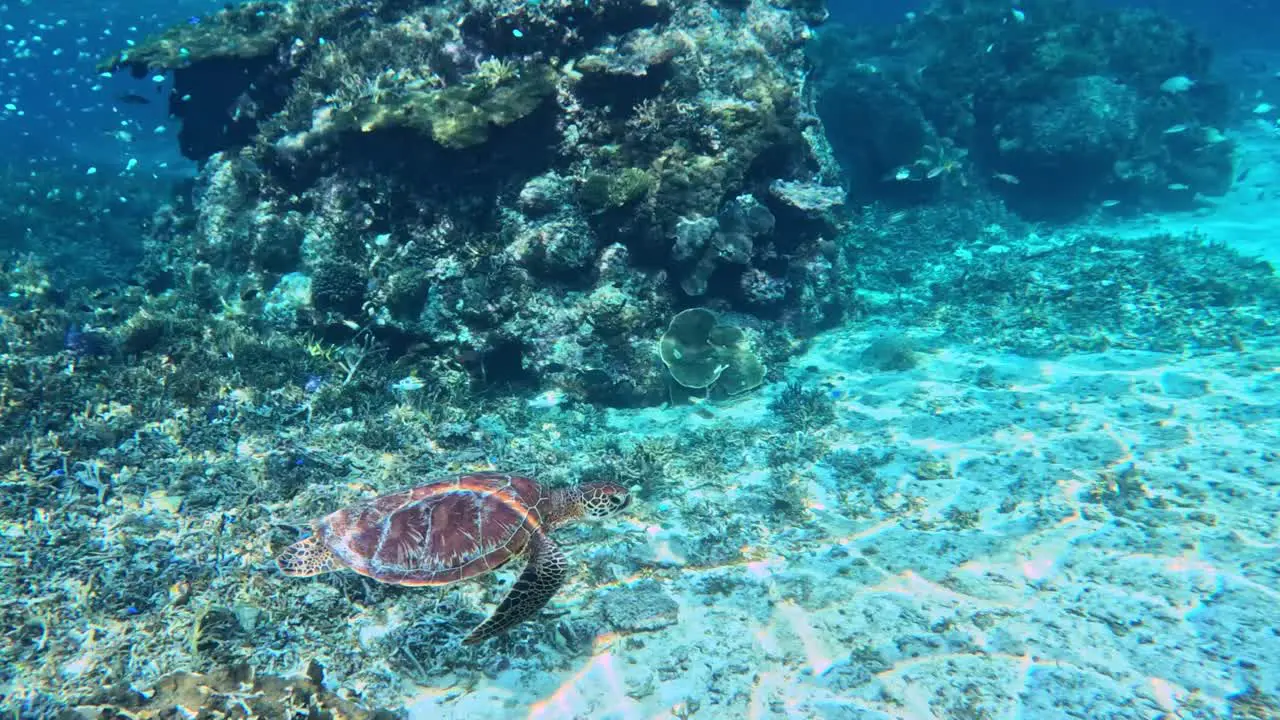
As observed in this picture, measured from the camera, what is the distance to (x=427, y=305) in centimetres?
729

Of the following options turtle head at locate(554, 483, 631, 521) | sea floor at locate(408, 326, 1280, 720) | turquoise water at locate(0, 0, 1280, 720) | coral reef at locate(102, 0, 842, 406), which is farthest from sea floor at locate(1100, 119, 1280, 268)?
turtle head at locate(554, 483, 631, 521)

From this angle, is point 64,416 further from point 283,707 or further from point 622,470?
point 622,470

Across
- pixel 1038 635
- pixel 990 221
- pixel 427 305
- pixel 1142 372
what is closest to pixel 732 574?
pixel 1038 635

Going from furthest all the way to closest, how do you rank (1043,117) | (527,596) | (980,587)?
(1043,117) < (980,587) < (527,596)

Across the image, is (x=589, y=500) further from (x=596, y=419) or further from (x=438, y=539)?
(x=596, y=419)

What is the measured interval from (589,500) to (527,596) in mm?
1080

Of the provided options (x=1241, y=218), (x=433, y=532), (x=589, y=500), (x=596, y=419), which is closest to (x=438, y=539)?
(x=433, y=532)

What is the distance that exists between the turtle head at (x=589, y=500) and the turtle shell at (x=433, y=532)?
225 millimetres

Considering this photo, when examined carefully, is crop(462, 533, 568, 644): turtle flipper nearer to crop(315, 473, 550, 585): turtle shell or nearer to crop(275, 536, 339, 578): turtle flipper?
crop(315, 473, 550, 585): turtle shell

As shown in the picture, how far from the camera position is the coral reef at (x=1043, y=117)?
1594 cm

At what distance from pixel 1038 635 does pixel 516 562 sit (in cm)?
385

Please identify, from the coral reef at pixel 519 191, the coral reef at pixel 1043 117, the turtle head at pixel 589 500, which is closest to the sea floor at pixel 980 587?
the turtle head at pixel 589 500

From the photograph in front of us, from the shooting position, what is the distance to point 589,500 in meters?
4.53

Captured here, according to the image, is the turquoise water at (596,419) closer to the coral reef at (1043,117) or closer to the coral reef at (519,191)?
the coral reef at (519,191)
